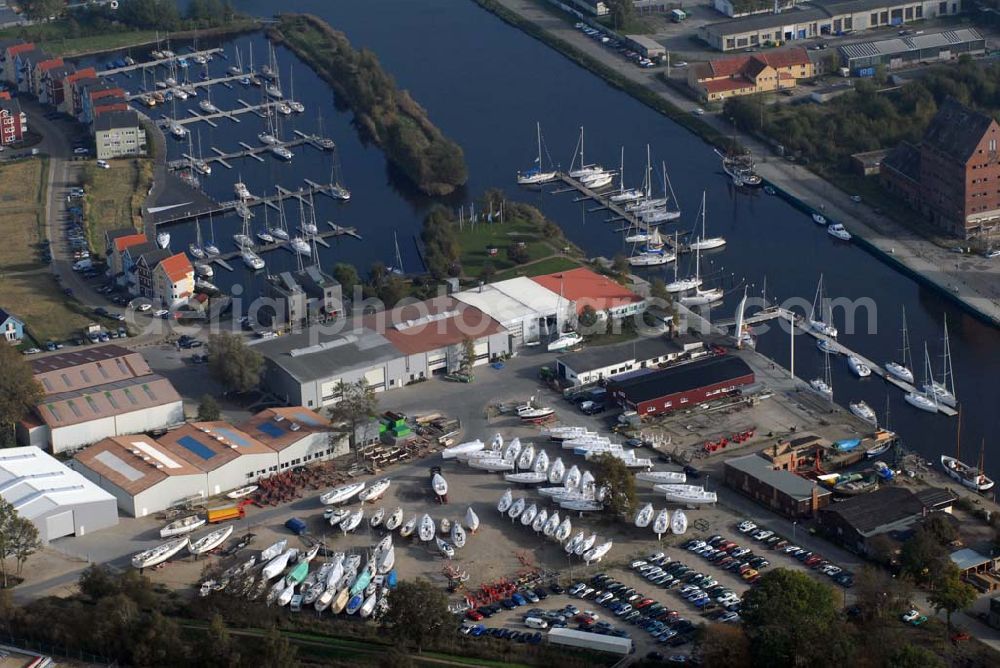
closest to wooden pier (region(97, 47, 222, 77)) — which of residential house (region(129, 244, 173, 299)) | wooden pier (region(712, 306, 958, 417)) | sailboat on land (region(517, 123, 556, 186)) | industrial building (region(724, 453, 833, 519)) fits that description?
sailboat on land (region(517, 123, 556, 186))

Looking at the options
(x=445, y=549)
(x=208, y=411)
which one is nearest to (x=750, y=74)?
(x=208, y=411)

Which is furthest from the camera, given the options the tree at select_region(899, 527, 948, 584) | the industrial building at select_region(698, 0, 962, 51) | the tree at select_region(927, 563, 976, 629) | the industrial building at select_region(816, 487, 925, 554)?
the industrial building at select_region(698, 0, 962, 51)

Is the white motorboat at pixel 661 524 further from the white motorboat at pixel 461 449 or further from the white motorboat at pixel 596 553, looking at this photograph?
the white motorboat at pixel 461 449

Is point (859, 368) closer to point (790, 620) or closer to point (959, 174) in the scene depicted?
point (959, 174)

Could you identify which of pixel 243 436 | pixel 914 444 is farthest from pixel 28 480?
pixel 914 444

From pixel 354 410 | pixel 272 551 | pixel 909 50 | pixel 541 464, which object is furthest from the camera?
pixel 909 50

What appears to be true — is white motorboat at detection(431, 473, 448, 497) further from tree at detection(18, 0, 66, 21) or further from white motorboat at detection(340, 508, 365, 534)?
tree at detection(18, 0, 66, 21)
